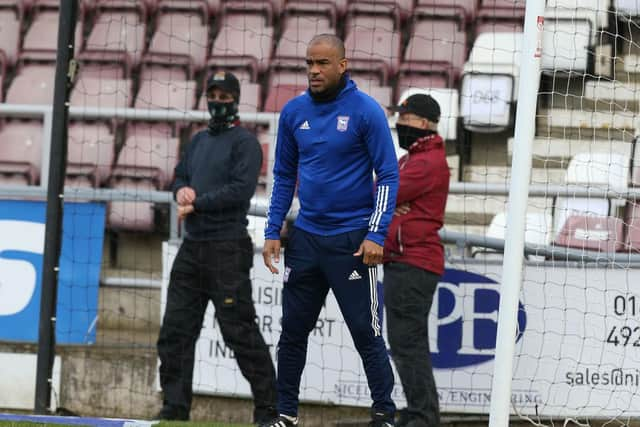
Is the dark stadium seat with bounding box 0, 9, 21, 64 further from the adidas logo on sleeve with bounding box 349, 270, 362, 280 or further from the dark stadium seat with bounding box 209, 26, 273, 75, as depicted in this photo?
the adidas logo on sleeve with bounding box 349, 270, 362, 280

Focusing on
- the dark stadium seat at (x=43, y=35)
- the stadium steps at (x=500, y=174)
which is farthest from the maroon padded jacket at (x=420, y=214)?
the dark stadium seat at (x=43, y=35)

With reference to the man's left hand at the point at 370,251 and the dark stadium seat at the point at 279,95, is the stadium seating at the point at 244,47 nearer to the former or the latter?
the dark stadium seat at the point at 279,95

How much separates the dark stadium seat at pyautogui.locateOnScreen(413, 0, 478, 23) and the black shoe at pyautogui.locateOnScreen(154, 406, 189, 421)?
15.5 ft

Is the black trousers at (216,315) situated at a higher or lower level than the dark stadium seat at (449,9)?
lower

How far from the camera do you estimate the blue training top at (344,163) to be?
5.94 meters

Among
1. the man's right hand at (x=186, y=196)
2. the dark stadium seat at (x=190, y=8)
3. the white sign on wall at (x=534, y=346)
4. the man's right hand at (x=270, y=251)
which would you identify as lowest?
the white sign on wall at (x=534, y=346)

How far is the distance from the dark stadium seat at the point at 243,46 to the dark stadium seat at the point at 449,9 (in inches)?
54.5

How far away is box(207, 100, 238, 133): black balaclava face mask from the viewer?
7461 mm

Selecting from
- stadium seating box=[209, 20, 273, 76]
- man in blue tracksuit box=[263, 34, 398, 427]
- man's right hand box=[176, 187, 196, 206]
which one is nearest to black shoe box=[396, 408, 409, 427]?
man in blue tracksuit box=[263, 34, 398, 427]

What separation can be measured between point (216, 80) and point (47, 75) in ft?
14.8

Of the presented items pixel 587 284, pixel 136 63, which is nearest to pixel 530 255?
pixel 587 284

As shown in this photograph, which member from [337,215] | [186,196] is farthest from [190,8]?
[337,215]

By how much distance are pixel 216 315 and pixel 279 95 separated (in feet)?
10.3

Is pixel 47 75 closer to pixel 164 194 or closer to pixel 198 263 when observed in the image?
pixel 164 194
